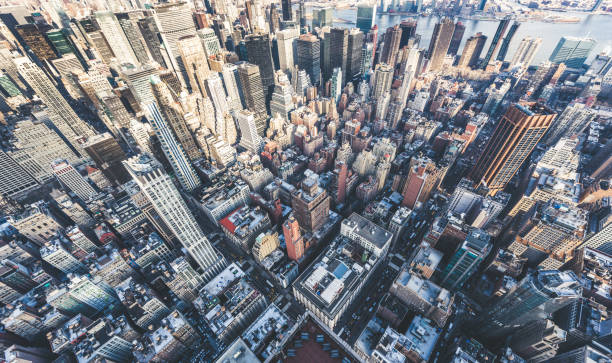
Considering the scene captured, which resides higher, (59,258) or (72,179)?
(72,179)

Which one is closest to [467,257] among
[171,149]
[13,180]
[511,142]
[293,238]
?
[293,238]

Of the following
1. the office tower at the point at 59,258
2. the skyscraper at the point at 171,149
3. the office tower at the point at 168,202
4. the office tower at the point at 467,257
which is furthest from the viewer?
the skyscraper at the point at 171,149

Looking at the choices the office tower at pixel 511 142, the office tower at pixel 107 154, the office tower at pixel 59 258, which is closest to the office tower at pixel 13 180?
the office tower at pixel 107 154

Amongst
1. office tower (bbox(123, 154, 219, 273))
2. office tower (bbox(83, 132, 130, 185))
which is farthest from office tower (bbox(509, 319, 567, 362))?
office tower (bbox(83, 132, 130, 185))

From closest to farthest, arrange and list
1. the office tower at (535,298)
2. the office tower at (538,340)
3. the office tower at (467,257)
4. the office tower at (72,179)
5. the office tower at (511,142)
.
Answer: the office tower at (535,298)
the office tower at (538,340)
the office tower at (467,257)
the office tower at (511,142)
the office tower at (72,179)

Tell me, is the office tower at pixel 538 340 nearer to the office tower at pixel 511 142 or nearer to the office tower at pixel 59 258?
the office tower at pixel 511 142

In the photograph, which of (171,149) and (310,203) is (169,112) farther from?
(310,203)
